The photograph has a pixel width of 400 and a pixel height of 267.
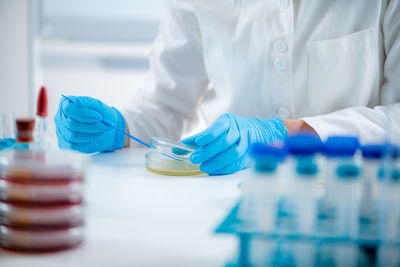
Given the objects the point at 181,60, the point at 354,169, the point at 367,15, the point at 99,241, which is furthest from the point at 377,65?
the point at 99,241

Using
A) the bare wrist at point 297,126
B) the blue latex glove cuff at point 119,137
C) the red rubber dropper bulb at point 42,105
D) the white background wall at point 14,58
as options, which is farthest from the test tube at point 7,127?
the white background wall at point 14,58

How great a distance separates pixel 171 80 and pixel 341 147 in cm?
121

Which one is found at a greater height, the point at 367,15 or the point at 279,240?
the point at 367,15

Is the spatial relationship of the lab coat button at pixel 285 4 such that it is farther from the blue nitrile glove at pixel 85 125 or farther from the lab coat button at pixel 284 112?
the blue nitrile glove at pixel 85 125

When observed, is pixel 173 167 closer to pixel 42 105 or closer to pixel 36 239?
pixel 42 105

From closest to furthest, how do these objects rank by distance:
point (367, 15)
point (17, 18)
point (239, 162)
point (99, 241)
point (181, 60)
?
point (99, 241) < point (239, 162) < point (367, 15) < point (181, 60) < point (17, 18)

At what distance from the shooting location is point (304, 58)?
4.38 feet

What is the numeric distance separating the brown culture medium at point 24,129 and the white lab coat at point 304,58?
750 mm

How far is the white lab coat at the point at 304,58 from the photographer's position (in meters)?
1.27

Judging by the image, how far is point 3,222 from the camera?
582 millimetres

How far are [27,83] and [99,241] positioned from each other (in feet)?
9.30

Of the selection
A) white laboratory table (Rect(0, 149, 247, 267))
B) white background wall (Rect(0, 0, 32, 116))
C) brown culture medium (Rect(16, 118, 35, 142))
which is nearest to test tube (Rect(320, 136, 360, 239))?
white laboratory table (Rect(0, 149, 247, 267))

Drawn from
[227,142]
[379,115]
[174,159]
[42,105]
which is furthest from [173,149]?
[379,115]

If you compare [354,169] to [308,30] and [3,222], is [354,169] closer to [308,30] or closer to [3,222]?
[3,222]
